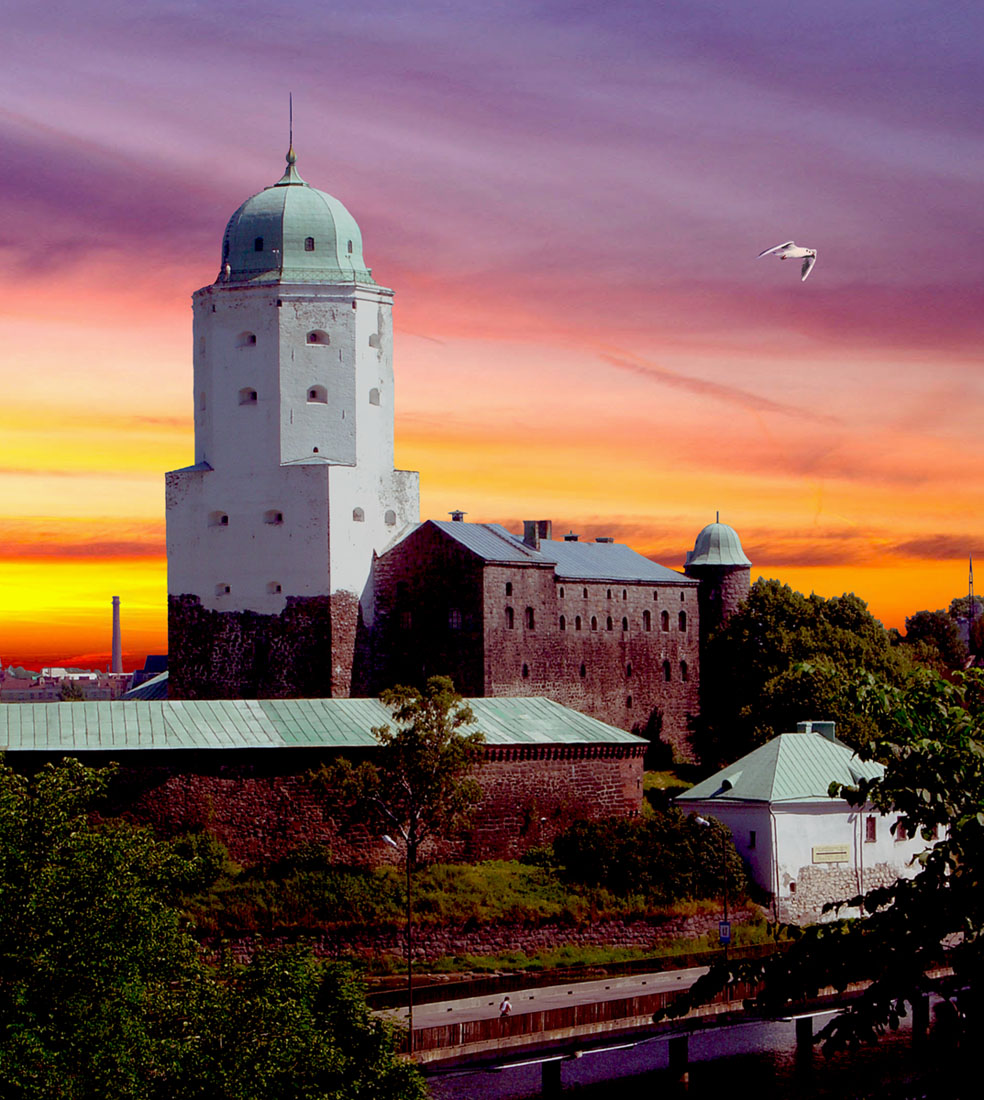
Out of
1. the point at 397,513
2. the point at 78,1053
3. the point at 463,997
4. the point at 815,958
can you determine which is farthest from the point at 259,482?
the point at 815,958

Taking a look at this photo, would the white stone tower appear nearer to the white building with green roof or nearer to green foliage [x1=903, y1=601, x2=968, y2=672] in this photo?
the white building with green roof

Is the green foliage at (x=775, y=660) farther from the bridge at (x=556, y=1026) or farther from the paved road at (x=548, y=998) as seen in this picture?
the bridge at (x=556, y=1026)

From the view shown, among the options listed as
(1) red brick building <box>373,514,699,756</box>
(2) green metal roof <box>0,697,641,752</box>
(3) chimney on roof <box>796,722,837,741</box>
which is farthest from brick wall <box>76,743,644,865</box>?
(1) red brick building <box>373,514,699,756</box>

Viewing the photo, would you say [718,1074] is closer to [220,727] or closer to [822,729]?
[220,727]

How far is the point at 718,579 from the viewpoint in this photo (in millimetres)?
76812

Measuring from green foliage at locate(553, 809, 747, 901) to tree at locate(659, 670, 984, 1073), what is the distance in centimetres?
2825

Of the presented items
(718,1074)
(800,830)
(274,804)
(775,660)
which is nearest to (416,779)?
(274,804)

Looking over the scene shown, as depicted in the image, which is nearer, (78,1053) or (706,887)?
(78,1053)

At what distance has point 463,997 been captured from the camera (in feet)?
124

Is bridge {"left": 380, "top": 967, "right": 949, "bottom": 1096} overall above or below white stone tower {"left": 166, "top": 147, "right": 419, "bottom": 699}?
below

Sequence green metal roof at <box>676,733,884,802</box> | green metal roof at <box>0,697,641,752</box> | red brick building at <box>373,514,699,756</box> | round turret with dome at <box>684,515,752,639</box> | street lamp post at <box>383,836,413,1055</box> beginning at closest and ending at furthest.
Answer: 1. street lamp post at <box>383,836,413,1055</box>
2. green metal roof at <box>0,697,641,752</box>
3. green metal roof at <box>676,733,884,802</box>
4. red brick building at <box>373,514,699,756</box>
5. round turret with dome at <box>684,515,752,639</box>

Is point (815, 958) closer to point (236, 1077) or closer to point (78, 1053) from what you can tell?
point (236, 1077)

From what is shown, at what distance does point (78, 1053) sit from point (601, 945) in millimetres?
22907

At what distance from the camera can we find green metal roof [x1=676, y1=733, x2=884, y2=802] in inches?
1935
